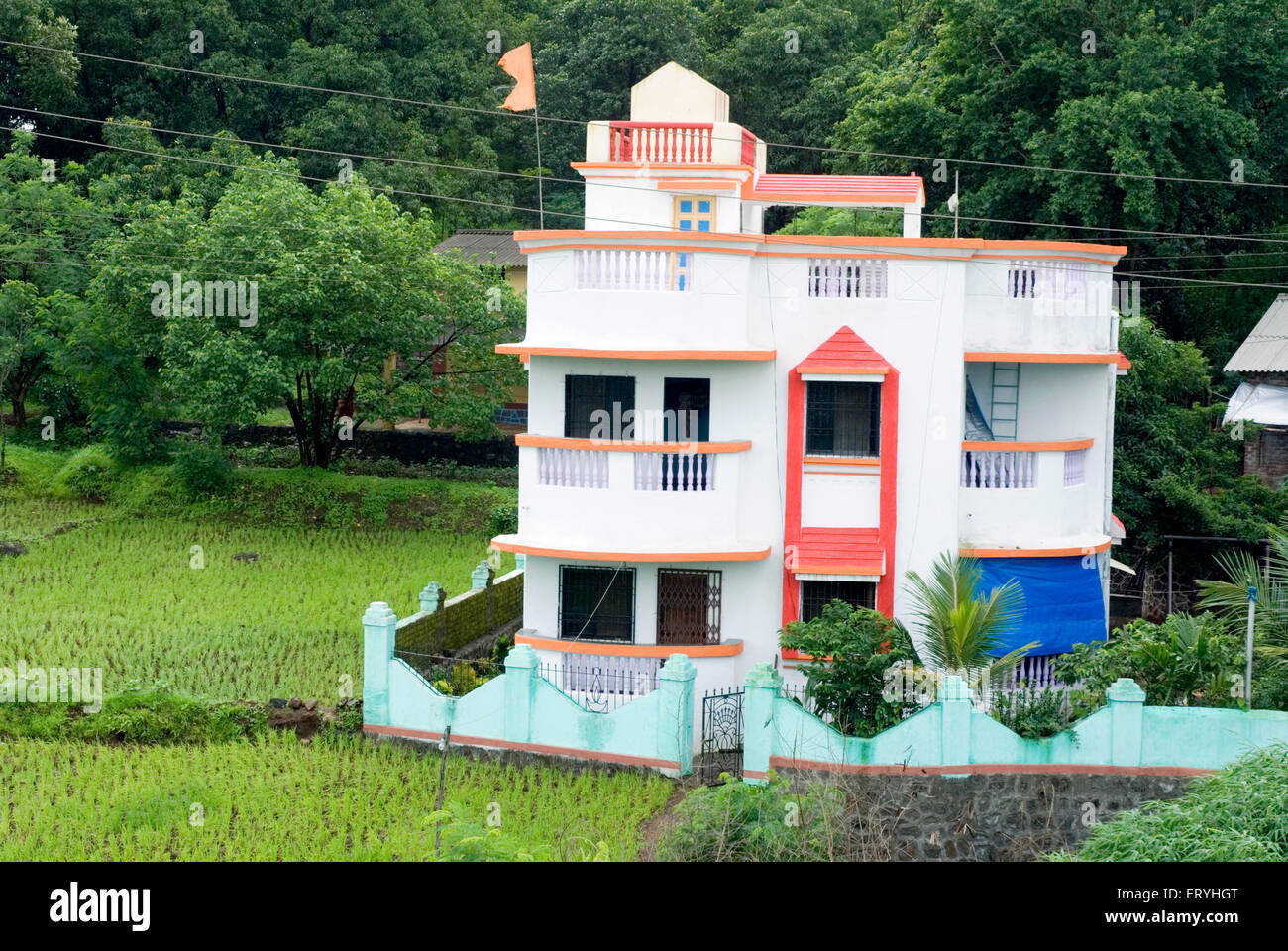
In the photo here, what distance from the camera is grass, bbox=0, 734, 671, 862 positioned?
15562 mm

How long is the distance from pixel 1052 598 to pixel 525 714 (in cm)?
697

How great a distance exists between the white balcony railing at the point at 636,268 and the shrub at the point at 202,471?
58.1ft

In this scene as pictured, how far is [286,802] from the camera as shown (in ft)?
55.3

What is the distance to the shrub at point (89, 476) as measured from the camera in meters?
35.8

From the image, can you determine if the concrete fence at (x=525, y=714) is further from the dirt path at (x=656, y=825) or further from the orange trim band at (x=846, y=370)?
the orange trim band at (x=846, y=370)

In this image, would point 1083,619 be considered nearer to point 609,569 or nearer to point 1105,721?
point 1105,721

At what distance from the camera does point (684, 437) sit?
2042 cm

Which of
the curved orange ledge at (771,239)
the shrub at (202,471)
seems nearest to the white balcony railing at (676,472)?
the curved orange ledge at (771,239)

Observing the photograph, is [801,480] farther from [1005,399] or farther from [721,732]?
[1005,399]

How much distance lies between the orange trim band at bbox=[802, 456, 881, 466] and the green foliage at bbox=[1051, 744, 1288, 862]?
6.47 metres

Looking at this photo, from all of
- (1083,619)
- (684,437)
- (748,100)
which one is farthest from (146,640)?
(748,100)

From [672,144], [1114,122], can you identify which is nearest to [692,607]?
[672,144]

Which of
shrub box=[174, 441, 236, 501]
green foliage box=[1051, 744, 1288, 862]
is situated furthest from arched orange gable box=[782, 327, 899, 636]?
shrub box=[174, 441, 236, 501]

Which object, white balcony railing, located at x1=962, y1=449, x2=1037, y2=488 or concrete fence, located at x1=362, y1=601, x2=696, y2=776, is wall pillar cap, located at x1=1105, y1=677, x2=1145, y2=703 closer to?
white balcony railing, located at x1=962, y1=449, x2=1037, y2=488
